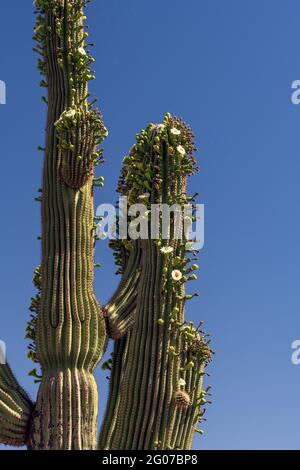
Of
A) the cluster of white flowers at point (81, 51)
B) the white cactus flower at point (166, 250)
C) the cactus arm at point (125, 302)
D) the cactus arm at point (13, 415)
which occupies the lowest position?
the cactus arm at point (13, 415)

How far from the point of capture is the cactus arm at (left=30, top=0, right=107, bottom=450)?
1052cm

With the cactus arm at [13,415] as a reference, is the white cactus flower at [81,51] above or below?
above

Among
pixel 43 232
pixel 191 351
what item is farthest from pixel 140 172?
pixel 191 351

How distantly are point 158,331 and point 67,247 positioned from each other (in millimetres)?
1510

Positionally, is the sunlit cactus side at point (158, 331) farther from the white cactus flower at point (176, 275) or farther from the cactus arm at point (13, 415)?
the cactus arm at point (13, 415)

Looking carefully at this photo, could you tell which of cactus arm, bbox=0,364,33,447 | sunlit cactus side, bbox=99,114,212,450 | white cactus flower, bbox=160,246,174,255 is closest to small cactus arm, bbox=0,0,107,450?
cactus arm, bbox=0,364,33,447

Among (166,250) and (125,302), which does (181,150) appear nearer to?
(166,250)

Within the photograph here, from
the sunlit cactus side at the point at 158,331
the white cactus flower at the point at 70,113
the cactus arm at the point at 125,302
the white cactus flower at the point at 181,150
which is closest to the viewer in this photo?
the sunlit cactus side at the point at 158,331

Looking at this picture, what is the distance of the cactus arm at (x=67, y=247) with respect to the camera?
10.5 m

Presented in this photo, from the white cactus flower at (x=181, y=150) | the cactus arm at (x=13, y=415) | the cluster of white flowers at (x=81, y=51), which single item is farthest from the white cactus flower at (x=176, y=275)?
the cluster of white flowers at (x=81, y=51)

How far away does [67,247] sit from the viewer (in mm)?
11172

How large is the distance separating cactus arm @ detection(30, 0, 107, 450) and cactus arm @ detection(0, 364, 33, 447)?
0.16 meters

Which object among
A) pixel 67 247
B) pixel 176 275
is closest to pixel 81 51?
pixel 67 247

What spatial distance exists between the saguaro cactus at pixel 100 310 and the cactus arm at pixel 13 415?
11 millimetres
